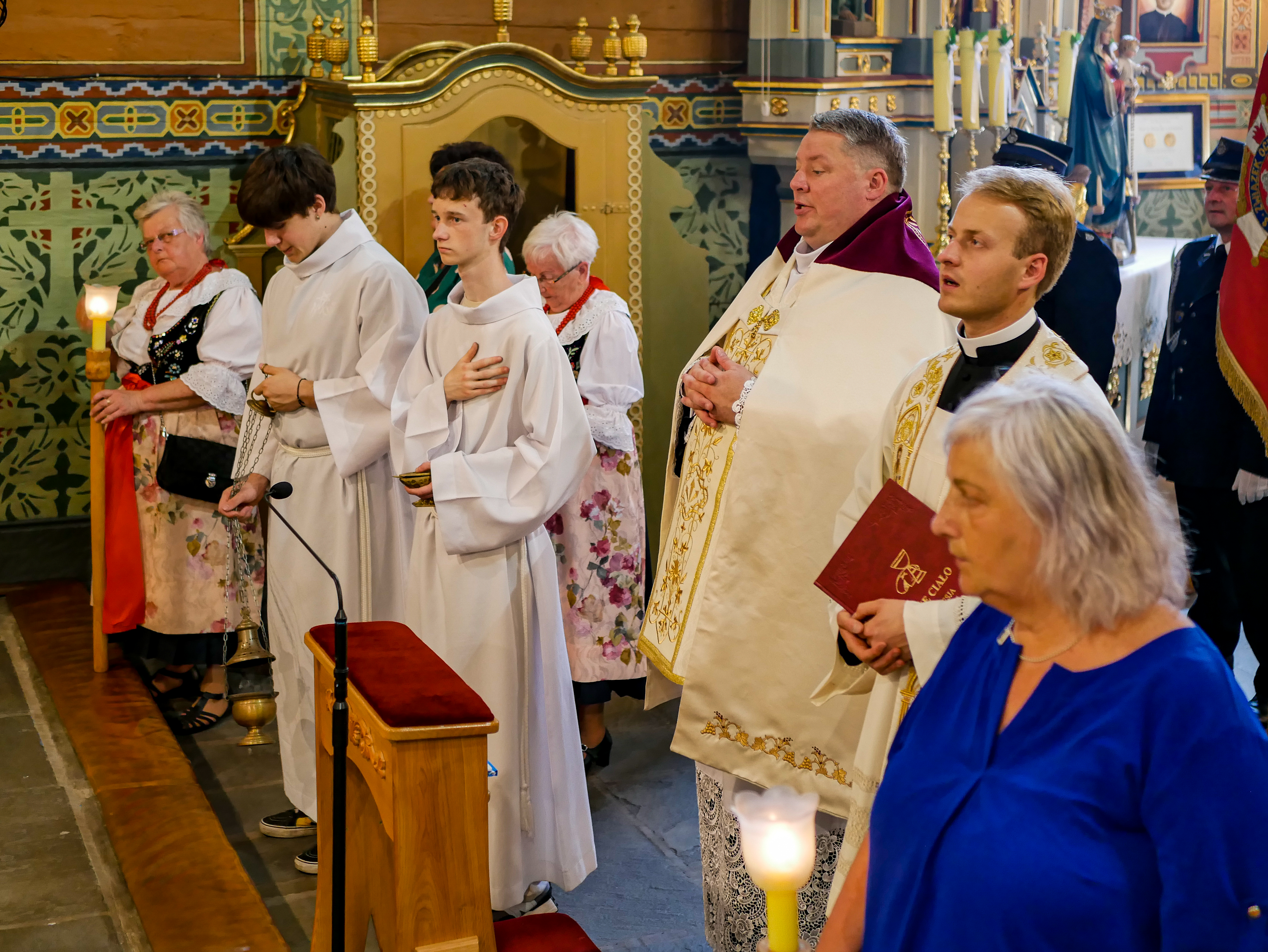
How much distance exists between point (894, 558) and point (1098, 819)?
2.56 feet

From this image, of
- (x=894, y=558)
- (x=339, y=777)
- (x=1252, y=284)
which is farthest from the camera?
(x=1252, y=284)

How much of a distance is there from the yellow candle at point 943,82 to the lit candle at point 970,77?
0.53 ft

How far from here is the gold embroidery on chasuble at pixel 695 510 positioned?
312 centimetres

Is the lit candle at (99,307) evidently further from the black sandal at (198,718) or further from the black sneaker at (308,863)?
the black sneaker at (308,863)

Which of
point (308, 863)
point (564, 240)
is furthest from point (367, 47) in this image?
point (308, 863)

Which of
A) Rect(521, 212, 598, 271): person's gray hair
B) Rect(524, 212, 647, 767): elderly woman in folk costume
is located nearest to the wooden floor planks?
Rect(524, 212, 647, 767): elderly woman in folk costume

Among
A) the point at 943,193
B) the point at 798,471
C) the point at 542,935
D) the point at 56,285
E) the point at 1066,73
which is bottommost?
the point at 542,935

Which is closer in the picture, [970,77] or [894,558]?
[894,558]

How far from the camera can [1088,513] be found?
160 cm

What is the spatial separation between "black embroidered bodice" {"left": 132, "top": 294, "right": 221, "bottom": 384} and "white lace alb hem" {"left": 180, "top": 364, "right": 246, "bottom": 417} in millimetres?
53

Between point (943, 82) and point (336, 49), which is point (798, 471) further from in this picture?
point (943, 82)

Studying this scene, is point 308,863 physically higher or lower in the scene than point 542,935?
lower

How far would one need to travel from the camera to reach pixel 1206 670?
5.03ft

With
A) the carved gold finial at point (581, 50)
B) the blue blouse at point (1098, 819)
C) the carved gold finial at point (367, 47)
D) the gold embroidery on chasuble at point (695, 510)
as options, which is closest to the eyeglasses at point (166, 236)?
the carved gold finial at point (367, 47)
